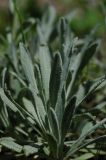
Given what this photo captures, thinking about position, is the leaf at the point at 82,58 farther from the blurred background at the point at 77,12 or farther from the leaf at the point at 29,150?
the blurred background at the point at 77,12

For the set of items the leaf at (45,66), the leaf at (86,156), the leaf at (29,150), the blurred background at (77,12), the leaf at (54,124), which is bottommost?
the blurred background at (77,12)

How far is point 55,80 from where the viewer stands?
150 centimetres

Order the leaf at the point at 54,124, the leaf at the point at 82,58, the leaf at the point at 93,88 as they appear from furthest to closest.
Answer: the leaf at the point at 82,58 → the leaf at the point at 93,88 → the leaf at the point at 54,124


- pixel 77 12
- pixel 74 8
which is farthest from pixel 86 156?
pixel 77 12

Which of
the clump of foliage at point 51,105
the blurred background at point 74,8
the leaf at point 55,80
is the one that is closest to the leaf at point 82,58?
the clump of foliage at point 51,105

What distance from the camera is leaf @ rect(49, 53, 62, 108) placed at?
57.6 inches

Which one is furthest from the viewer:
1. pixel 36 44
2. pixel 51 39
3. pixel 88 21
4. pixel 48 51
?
pixel 88 21

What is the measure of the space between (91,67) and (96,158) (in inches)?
27.4

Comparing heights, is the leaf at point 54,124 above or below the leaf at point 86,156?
above

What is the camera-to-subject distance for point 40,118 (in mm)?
1557

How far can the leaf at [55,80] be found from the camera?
1.46 metres

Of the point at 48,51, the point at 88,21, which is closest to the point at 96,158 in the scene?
the point at 48,51

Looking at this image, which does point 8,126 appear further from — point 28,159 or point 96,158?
point 96,158

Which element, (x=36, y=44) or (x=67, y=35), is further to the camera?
(x=36, y=44)
